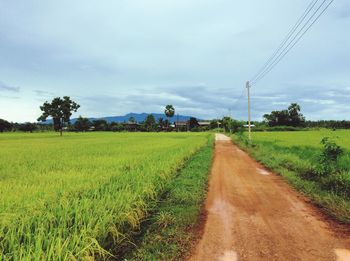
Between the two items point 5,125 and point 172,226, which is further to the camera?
point 5,125

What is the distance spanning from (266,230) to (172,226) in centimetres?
183

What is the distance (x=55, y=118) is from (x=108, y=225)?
2656 inches

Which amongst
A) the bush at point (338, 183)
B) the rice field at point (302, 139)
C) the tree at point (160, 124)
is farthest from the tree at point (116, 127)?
the bush at point (338, 183)

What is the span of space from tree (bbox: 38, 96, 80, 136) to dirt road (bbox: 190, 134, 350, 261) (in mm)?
63788

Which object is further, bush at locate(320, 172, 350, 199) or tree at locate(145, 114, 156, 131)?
tree at locate(145, 114, 156, 131)

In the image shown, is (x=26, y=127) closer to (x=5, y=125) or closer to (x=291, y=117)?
(x=5, y=125)

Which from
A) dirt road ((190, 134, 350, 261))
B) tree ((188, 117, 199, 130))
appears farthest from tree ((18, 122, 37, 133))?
dirt road ((190, 134, 350, 261))

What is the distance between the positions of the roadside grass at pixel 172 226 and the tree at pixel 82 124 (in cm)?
10091

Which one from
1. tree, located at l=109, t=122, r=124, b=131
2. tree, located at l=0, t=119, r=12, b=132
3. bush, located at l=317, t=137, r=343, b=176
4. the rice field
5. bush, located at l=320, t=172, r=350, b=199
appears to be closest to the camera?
bush, located at l=320, t=172, r=350, b=199


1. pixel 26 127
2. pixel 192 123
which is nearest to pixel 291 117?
pixel 192 123

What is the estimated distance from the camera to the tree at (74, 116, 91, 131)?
10456 centimetres

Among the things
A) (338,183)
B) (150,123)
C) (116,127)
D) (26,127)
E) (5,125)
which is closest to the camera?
(338,183)

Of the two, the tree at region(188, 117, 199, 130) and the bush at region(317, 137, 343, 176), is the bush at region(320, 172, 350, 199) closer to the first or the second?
the bush at region(317, 137, 343, 176)

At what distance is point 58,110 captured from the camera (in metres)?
66.9
